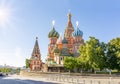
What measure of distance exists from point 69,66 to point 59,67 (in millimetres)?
9028

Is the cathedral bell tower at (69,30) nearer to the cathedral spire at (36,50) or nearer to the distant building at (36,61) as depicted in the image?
the cathedral spire at (36,50)

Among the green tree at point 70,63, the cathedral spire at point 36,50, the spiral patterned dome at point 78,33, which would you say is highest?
the spiral patterned dome at point 78,33

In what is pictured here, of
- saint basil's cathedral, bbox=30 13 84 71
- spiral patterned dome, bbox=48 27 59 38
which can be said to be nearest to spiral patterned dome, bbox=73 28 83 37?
saint basil's cathedral, bbox=30 13 84 71

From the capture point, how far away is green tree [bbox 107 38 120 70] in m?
82.7

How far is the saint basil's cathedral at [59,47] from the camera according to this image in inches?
4200

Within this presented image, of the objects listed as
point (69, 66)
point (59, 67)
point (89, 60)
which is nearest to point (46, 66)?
point (59, 67)

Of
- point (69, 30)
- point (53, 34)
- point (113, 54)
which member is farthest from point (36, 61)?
point (113, 54)

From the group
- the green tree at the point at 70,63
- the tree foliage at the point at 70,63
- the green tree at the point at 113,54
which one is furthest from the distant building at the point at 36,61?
the green tree at the point at 113,54

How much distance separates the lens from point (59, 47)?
4414 inches

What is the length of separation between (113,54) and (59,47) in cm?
3249

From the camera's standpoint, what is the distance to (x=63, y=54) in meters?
106

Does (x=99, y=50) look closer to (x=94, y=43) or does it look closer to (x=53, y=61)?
(x=94, y=43)

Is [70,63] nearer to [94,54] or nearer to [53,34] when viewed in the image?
[94,54]

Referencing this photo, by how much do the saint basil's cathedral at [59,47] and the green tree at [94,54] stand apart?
796 inches
